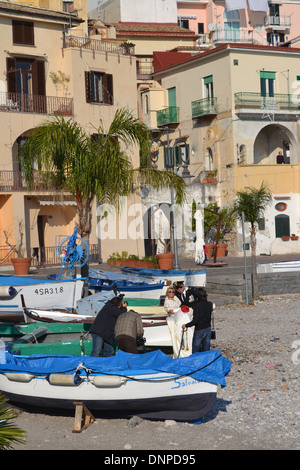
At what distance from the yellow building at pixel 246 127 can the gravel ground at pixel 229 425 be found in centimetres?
2687

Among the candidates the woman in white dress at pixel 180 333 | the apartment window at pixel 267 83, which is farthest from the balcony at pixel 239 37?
the woman in white dress at pixel 180 333

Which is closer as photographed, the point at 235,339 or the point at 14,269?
the point at 235,339

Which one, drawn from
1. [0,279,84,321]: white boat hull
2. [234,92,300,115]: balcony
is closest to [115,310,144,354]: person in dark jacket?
[0,279,84,321]: white boat hull

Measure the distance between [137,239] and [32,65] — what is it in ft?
33.1

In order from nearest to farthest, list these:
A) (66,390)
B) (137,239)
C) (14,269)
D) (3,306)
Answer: (66,390) → (3,306) → (14,269) → (137,239)

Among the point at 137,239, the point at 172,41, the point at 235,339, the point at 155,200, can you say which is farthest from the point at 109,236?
the point at 172,41

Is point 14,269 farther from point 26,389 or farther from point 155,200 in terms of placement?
point 26,389

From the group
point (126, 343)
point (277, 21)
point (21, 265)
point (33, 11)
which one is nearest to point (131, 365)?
point (126, 343)

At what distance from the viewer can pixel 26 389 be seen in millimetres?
12750

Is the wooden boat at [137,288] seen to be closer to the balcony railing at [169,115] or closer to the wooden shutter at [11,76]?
the wooden shutter at [11,76]

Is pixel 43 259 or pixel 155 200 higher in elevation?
pixel 155 200

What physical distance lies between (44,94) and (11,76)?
183 cm

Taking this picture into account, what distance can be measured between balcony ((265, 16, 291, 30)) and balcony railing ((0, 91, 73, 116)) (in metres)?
29.8

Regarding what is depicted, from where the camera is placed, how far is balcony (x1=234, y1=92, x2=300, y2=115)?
43.0 meters
